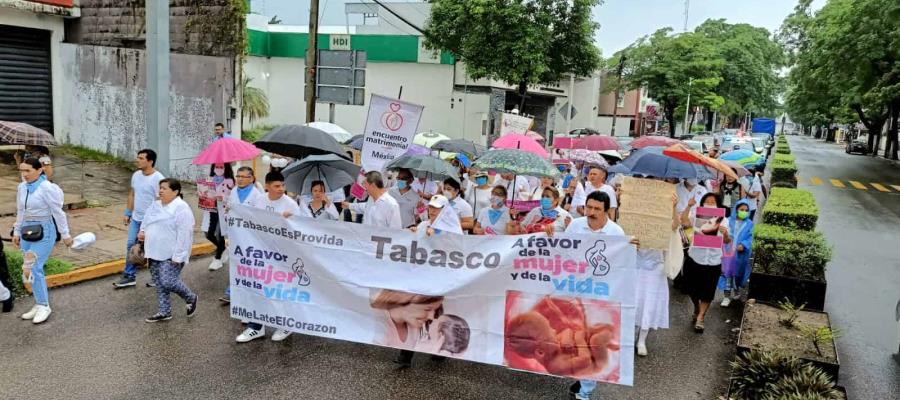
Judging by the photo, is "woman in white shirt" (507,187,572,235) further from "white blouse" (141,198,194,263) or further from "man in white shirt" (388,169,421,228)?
"white blouse" (141,198,194,263)

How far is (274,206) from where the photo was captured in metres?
6.59

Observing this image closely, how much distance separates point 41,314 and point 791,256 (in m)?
8.36

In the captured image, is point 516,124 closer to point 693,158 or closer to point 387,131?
point 387,131

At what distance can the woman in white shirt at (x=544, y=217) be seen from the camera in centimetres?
719

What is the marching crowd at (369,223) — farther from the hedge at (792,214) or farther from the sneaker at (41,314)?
the hedge at (792,214)

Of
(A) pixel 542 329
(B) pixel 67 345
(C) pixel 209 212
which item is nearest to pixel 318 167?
(C) pixel 209 212

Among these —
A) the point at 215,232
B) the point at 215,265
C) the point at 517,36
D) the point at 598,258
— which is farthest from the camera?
the point at 517,36

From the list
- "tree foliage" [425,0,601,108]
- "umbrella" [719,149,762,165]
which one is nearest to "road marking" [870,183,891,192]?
"tree foliage" [425,0,601,108]

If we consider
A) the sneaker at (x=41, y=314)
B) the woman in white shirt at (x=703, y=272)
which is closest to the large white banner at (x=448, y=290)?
the sneaker at (x=41, y=314)

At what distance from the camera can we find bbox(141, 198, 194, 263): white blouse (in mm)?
6391

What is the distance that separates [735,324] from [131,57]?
46.8 ft

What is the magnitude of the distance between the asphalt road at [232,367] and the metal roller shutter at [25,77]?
37.0 feet

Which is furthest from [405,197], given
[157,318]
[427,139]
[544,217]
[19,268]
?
[427,139]

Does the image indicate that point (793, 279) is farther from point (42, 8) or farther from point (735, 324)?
point (42, 8)
